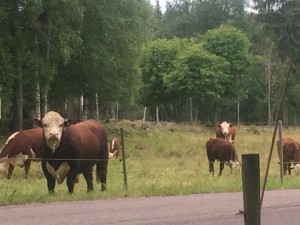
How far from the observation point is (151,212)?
10.5 meters

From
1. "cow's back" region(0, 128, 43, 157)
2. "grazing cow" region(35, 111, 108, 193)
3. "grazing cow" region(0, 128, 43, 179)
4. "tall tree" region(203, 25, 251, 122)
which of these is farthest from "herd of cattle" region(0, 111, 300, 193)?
"tall tree" region(203, 25, 251, 122)

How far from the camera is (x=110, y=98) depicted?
3816 cm

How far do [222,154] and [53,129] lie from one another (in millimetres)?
11335

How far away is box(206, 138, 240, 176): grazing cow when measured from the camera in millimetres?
22562

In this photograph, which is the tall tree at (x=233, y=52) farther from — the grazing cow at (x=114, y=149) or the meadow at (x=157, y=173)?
the grazing cow at (x=114, y=149)

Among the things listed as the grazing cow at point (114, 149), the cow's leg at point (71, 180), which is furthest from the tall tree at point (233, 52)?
the cow's leg at point (71, 180)

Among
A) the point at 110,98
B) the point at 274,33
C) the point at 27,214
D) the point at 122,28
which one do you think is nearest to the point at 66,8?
the point at 122,28

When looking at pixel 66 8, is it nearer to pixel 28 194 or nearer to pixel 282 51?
pixel 28 194

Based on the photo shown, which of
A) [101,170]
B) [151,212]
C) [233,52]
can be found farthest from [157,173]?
[233,52]

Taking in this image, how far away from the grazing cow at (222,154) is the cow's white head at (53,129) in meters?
10.3

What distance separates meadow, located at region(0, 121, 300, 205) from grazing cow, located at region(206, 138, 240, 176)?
1.35ft

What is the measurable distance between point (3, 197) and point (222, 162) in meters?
11.9

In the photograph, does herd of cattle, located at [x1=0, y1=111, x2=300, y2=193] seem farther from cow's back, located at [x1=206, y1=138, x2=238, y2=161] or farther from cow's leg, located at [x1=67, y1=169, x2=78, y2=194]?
cow's back, located at [x1=206, y1=138, x2=238, y2=161]

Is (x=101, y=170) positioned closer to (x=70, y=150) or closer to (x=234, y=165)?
(x=70, y=150)
